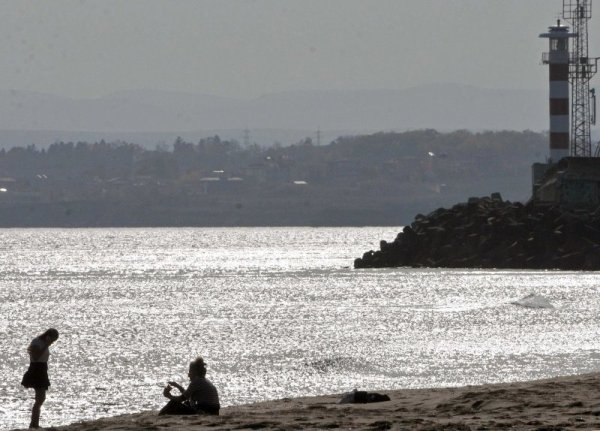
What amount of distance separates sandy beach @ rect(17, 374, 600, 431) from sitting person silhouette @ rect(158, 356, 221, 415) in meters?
0.21

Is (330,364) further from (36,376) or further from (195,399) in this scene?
(195,399)

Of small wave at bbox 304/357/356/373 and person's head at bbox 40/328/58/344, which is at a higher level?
person's head at bbox 40/328/58/344

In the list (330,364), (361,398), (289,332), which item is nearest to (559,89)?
(289,332)

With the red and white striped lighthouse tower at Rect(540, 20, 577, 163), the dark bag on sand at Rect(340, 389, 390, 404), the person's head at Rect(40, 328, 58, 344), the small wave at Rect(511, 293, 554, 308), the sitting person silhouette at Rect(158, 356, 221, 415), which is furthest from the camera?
the red and white striped lighthouse tower at Rect(540, 20, 577, 163)

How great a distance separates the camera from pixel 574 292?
57.5m

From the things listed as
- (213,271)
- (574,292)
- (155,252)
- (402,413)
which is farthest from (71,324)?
(155,252)

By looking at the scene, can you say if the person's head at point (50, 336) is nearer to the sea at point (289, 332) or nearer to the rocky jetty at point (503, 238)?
the sea at point (289, 332)

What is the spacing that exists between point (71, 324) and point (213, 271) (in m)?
45.4

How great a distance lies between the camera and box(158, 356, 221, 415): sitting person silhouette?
18234mm

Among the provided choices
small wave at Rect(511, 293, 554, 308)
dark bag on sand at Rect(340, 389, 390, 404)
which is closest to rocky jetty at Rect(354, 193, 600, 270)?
small wave at Rect(511, 293, 554, 308)

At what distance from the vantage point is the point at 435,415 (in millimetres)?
17562

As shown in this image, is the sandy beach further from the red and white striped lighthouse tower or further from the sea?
the red and white striped lighthouse tower

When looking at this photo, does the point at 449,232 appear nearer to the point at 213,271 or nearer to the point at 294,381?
the point at 213,271

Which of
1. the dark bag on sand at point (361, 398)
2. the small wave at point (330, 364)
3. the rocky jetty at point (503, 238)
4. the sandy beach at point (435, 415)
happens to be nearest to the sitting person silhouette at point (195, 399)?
the sandy beach at point (435, 415)
